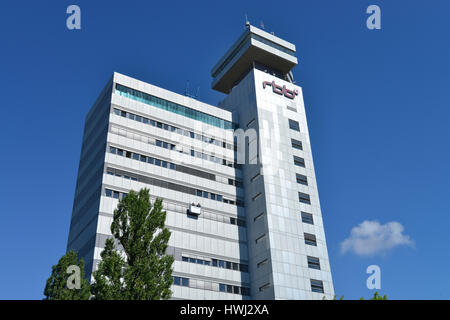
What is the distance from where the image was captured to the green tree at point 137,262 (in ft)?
84.7

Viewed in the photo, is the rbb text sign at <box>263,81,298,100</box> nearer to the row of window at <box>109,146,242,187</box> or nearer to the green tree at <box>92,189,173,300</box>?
the row of window at <box>109,146,242,187</box>

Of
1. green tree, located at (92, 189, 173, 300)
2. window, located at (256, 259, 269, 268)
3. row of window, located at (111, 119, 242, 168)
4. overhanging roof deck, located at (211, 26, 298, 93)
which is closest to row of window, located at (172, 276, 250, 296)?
window, located at (256, 259, 269, 268)

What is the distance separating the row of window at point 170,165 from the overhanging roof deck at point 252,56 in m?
22.7

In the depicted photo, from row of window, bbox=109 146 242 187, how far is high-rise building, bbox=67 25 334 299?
0.14 meters

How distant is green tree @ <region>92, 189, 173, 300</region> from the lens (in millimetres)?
25828

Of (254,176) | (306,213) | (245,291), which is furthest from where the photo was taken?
(254,176)

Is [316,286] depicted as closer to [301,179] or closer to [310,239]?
[310,239]

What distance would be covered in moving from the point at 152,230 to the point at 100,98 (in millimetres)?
35930

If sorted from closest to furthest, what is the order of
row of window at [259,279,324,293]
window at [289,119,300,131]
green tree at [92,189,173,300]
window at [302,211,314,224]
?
1. green tree at [92,189,173,300]
2. row of window at [259,279,324,293]
3. window at [302,211,314,224]
4. window at [289,119,300,131]

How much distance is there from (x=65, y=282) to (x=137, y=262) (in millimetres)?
6947

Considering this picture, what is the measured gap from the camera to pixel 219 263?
51.2 metres

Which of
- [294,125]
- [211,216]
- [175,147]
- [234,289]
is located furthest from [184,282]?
[294,125]

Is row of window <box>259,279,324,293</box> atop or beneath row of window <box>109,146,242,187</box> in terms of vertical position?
beneath

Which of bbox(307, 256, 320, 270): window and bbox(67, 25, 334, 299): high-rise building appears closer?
bbox(67, 25, 334, 299): high-rise building
